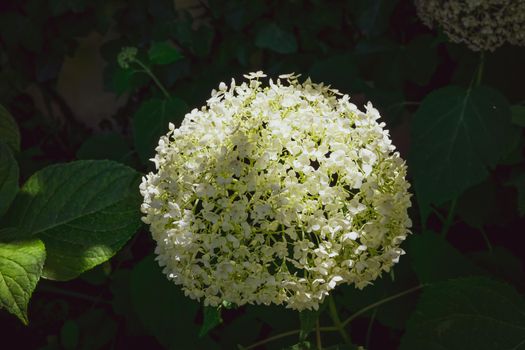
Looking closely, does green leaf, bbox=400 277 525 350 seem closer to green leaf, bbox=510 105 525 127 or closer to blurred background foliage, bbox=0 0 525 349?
blurred background foliage, bbox=0 0 525 349

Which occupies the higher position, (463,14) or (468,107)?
(463,14)

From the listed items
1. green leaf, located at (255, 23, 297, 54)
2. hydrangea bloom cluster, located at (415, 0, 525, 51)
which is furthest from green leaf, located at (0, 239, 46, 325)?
green leaf, located at (255, 23, 297, 54)

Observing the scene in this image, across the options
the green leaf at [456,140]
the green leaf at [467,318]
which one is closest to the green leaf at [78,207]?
the green leaf at [467,318]

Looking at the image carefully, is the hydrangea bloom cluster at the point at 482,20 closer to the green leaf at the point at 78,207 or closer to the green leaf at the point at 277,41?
the green leaf at the point at 277,41

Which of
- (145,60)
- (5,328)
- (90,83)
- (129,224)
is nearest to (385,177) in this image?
(129,224)

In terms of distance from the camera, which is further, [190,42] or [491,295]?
[190,42]

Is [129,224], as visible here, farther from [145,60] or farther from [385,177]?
[145,60]

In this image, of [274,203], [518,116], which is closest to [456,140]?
[518,116]
